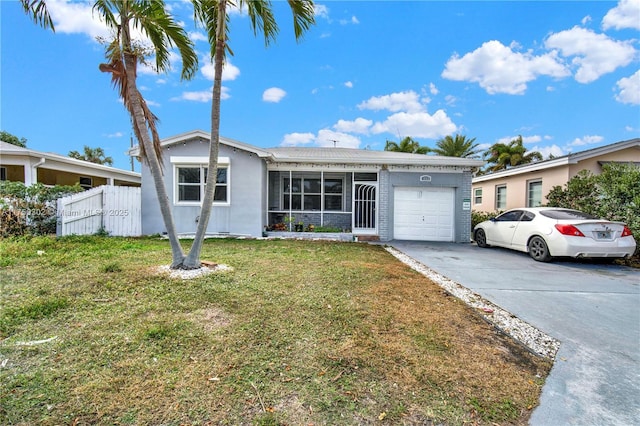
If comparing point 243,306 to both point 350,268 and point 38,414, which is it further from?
point 350,268

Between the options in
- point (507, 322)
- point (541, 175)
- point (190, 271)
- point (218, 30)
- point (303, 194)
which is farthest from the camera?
point (303, 194)

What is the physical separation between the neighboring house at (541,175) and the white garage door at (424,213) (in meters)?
4.17

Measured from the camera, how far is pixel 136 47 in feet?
17.3

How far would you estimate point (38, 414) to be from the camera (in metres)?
1.89

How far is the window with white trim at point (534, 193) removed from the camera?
12172 millimetres

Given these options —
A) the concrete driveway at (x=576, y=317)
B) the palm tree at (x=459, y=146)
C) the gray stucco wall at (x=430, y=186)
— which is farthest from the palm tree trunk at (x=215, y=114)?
the palm tree at (x=459, y=146)

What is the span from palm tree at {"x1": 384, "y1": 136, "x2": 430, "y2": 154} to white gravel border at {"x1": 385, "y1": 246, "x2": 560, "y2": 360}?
20.5 metres

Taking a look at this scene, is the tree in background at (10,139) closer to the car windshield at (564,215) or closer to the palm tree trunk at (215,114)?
the palm tree trunk at (215,114)

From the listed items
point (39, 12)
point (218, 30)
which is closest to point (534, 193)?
point (218, 30)

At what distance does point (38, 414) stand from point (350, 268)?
4.90m

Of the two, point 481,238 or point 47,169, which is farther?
point 47,169

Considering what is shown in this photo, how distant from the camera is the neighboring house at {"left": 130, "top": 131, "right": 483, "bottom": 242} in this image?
10578 millimetres

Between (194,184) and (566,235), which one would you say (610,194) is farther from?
(194,184)

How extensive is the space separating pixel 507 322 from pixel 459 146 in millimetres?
23467
